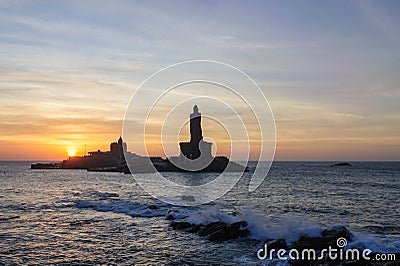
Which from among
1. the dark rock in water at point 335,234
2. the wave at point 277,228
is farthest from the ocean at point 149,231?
the dark rock in water at point 335,234

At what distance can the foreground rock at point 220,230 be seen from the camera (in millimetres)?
27391

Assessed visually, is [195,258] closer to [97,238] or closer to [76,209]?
[97,238]

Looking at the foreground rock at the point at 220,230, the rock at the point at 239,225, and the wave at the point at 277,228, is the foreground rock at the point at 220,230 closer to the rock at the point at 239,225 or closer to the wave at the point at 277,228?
the rock at the point at 239,225

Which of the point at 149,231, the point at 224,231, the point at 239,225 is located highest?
the point at 239,225

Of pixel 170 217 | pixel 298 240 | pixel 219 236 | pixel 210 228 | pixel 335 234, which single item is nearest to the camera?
pixel 335 234

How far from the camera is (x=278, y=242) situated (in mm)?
24172

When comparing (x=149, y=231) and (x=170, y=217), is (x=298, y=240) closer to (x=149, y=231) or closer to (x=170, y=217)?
(x=149, y=231)

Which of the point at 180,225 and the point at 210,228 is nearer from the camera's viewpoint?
the point at 210,228

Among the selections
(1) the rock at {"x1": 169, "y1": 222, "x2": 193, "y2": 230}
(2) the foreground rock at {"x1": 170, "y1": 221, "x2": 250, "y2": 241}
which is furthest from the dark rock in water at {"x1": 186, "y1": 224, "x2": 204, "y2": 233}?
(1) the rock at {"x1": 169, "y1": 222, "x2": 193, "y2": 230}

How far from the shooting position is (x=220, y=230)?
92.2 ft

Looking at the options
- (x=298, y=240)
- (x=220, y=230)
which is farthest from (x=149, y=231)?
(x=298, y=240)

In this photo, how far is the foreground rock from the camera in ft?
89.9

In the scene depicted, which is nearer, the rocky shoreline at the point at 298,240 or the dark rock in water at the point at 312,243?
the rocky shoreline at the point at 298,240

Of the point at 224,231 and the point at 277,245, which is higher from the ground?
the point at 224,231
